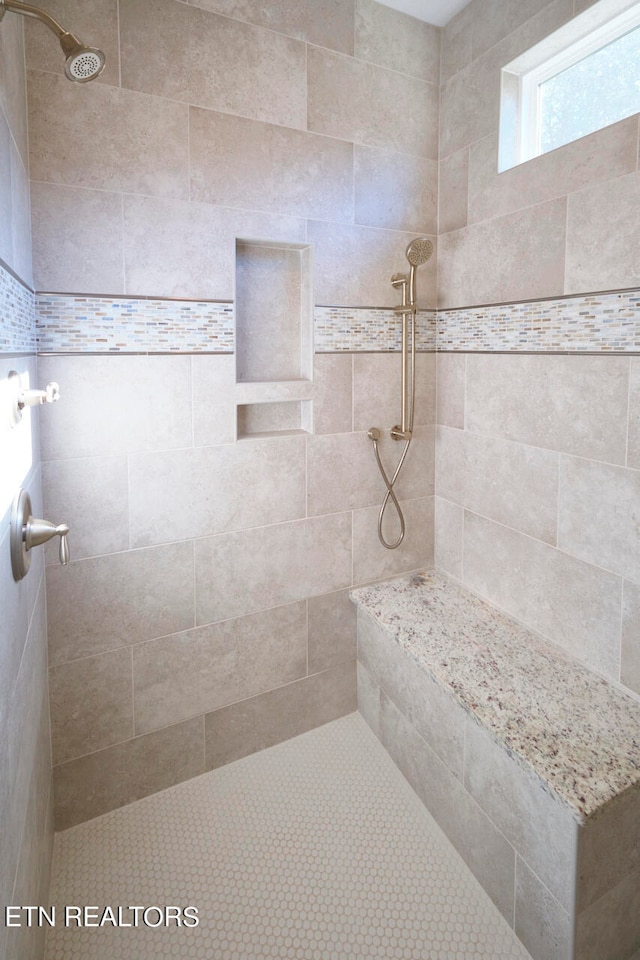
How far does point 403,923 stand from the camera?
5.04ft

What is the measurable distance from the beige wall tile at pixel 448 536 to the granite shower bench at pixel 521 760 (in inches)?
8.1

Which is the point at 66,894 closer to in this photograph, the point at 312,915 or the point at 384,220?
the point at 312,915

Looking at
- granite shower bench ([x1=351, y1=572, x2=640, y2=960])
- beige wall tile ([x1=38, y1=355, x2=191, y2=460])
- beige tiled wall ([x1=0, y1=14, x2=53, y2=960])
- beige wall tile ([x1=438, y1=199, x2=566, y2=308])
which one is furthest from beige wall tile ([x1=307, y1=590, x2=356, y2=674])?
beige wall tile ([x1=438, y1=199, x2=566, y2=308])

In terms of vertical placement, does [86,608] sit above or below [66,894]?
above

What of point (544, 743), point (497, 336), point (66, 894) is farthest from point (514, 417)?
point (66, 894)

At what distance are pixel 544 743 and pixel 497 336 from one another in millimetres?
1388

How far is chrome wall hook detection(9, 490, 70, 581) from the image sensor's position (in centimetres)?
115

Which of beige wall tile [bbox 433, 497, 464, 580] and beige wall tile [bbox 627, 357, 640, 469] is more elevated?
beige wall tile [bbox 627, 357, 640, 469]

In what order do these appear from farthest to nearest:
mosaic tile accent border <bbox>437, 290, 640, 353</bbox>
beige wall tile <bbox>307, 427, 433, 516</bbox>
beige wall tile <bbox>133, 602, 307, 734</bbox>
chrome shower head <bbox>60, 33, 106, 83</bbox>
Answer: beige wall tile <bbox>307, 427, 433, 516</bbox> → beige wall tile <bbox>133, 602, 307, 734</bbox> → mosaic tile accent border <bbox>437, 290, 640, 353</bbox> → chrome shower head <bbox>60, 33, 106, 83</bbox>

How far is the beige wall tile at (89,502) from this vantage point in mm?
1725

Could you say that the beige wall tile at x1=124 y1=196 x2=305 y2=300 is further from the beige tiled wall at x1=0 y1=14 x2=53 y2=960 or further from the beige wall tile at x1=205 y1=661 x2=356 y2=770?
the beige wall tile at x1=205 y1=661 x2=356 y2=770

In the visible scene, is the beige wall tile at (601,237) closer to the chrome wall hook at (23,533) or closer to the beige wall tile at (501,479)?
the beige wall tile at (501,479)

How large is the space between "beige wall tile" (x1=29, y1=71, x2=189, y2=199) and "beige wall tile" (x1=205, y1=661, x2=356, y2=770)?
187cm

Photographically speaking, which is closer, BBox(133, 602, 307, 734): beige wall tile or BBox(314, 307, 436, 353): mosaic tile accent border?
BBox(133, 602, 307, 734): beige wall tile
